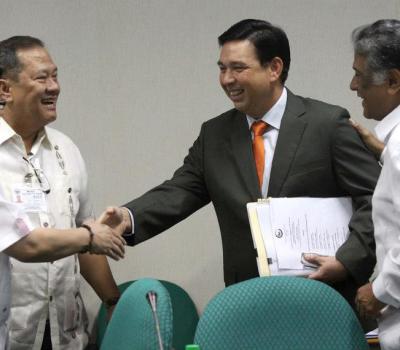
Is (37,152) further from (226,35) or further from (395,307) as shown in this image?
(395,307)

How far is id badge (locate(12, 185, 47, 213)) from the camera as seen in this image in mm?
2947

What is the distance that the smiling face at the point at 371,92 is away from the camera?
7.87 feet

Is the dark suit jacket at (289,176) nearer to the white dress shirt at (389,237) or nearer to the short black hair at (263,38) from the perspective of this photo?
the short black hair at (263,38)

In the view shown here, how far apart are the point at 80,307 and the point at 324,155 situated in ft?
3.95

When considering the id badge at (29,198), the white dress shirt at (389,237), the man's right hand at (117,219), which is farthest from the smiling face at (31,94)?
the white dress shirt at (389,237)

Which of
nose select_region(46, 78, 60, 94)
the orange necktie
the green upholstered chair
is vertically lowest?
the green upholstered chair

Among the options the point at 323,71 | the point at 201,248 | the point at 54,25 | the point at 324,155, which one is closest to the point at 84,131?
the point at 54,25

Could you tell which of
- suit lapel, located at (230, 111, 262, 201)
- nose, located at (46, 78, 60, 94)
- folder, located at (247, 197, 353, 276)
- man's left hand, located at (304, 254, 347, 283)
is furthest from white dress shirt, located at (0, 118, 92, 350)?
man's left hand, located at (304, 254, 347, 283)

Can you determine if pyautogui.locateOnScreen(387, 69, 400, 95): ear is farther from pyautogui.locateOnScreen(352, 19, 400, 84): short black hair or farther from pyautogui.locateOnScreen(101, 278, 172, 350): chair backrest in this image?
pyautogui.locateOnScreen(101, 278, 172, 350): chair backrest

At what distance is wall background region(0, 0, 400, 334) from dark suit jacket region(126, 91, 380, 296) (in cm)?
Answer: 94

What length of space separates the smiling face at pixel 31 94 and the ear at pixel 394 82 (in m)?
1.38

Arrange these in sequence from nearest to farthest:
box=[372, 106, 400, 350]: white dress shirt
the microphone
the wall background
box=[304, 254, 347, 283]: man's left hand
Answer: the microphone → box=[372, 106, 400, 350]: white dress shirt → box=[304, 254, 347, 283]: man's left hand → the wall background

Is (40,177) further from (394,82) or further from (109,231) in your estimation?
(394,82)

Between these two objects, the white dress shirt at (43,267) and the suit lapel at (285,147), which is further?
the white dress shirt at (43,267)
